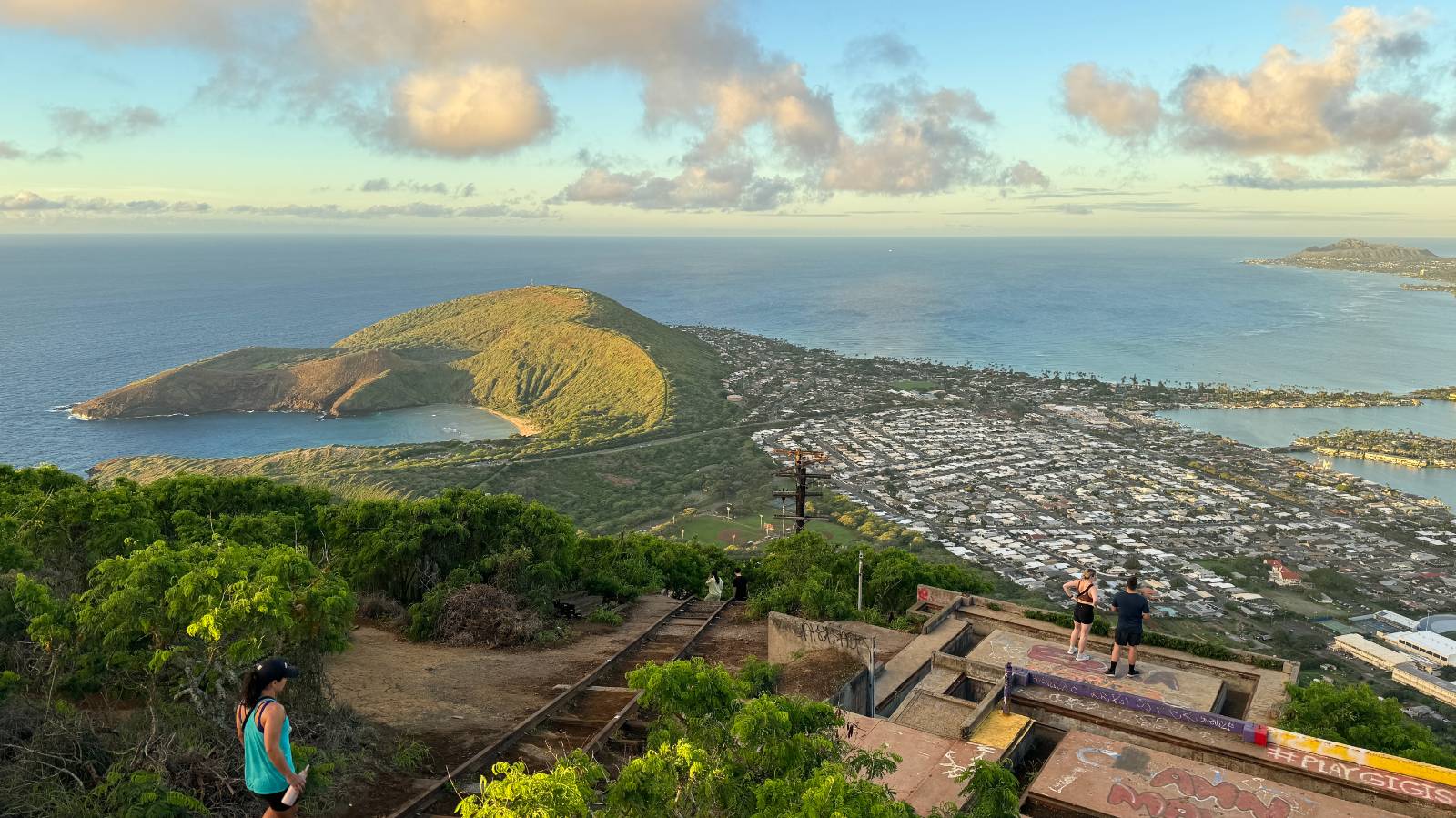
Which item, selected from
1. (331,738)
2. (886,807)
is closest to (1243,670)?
(886,807)

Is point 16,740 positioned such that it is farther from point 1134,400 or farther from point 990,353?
point 990,353

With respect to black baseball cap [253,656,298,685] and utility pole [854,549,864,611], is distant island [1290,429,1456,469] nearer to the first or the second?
utility pole [854,549,864,611]

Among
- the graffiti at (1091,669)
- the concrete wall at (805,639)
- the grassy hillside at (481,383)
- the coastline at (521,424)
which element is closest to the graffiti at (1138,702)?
the graffiti at (1091,669)

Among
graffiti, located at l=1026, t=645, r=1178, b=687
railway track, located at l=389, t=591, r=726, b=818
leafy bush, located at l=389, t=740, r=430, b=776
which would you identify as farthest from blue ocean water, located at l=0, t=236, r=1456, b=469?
graffiti, located at l=1026, t=645, r=1178, b=687

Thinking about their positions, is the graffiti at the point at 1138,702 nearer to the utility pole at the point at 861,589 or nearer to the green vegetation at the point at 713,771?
the green vegetation at the point at 713,771

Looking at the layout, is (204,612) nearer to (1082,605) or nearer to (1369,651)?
(1082,605)

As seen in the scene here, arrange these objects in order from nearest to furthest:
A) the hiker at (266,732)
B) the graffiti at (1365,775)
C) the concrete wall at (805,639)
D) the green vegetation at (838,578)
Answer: the hiker at (266,732) < the graffiti at (1365,775) < the concrete wall at (805,639) < the green vegetation at (838,578)
